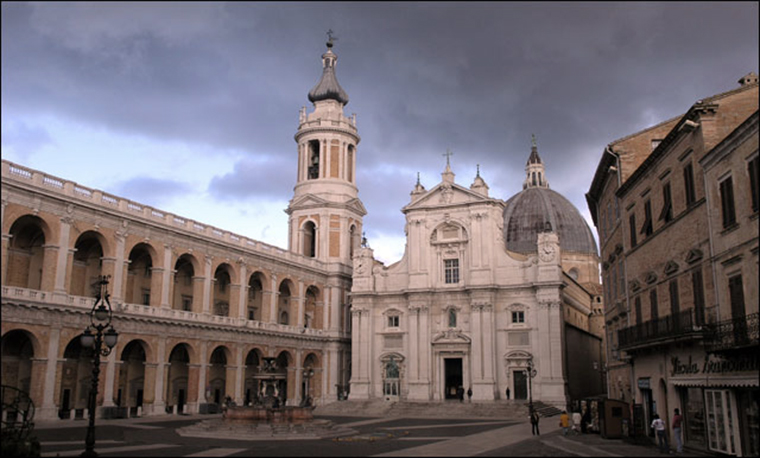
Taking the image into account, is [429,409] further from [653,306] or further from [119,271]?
[653,306]

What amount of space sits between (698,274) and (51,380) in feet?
105

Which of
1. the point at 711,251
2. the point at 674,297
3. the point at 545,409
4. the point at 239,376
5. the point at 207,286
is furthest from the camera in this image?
the point at 239,376

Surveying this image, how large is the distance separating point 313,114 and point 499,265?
78.8ft

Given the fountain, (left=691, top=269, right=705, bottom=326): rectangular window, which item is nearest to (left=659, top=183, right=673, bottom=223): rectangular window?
(left=691, top=269, right=705, bottom=326): rectangular window

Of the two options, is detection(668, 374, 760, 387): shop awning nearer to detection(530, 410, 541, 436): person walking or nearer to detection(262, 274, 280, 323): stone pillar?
detection(530, 410, 541, 436): person walking

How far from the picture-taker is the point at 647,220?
28859mm

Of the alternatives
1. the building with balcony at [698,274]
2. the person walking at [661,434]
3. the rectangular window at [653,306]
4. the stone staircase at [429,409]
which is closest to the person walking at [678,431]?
the person walking at [661,434]

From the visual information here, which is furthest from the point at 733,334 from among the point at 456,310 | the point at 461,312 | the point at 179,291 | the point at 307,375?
the point at 307,375

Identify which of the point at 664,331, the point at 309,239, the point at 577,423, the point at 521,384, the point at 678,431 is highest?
the point at 309,239

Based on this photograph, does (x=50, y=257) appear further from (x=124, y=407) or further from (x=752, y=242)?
(x=752, y=242)

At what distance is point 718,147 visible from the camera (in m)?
21.7

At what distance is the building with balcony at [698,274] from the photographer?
19.9m

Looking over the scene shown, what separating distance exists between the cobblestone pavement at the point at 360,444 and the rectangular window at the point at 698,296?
15.2 ft

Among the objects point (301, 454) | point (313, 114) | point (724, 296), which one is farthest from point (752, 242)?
point (313, 114)
